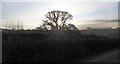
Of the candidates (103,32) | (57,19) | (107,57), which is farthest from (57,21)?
(107,57)

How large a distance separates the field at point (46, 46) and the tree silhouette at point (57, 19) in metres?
0.22

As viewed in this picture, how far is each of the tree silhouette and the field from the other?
217 millimetres

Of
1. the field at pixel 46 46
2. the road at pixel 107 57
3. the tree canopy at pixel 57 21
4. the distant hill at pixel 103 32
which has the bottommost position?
the road at pixel 107 57

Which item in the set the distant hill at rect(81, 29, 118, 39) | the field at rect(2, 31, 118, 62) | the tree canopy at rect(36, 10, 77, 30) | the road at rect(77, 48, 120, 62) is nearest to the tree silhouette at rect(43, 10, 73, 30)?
the tree canopy at rect(36, 10, 77, 30)

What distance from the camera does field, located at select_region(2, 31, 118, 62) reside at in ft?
15.5

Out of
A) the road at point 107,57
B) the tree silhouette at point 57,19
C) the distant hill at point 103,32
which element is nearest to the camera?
the road at point 107,57

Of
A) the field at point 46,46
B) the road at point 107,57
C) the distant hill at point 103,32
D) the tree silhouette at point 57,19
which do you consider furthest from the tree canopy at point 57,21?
the road at point 107,57

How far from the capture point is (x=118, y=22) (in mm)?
5332

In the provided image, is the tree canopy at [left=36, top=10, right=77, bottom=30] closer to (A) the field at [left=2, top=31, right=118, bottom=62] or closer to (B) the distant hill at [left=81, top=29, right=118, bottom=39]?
(A) the field at [left=2, top=31, right=118, bottom=62]

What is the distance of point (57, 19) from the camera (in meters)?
5.68

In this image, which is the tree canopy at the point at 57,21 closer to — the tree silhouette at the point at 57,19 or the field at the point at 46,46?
the tree silhouette at the point at 57,19

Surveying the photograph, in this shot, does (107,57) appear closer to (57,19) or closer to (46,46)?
(46,46)

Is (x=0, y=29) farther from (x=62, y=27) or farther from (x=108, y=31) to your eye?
(x=108, y=31)

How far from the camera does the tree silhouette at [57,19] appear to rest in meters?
5.33
